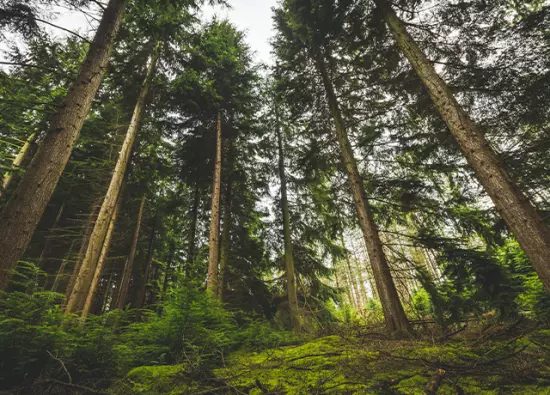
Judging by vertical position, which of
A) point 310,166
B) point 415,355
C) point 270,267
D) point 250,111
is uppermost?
point 250,111

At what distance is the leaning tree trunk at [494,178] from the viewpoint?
3.60 meters

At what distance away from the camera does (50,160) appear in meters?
3.63

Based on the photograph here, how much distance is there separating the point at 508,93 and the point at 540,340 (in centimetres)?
518

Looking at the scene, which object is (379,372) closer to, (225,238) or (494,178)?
(494,178)

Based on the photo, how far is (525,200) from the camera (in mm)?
3875

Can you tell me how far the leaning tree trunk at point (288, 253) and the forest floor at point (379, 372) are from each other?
22.6 ft

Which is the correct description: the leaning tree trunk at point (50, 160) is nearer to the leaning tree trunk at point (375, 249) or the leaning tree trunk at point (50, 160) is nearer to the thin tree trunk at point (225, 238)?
the leaning tree trunk at point (375, 249)

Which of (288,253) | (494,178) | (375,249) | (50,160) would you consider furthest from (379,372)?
(288,253)

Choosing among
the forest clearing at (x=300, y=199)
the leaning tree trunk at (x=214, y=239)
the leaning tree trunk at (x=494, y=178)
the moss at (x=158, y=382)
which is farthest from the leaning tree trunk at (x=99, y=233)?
the leaning tree trunk at (x=494, y=178)

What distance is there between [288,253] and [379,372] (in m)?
9.05

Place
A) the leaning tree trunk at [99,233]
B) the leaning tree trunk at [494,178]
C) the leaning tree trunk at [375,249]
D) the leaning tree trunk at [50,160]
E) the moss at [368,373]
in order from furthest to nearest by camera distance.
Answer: the leaning tree trunk at [99,233], the leaning tree trunk at [375,249], the leaning tree trunk at [494,178], the leaning tree trunk at [50,160], the moss at [368,373]

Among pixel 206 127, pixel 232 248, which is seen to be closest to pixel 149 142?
pixel 206 127

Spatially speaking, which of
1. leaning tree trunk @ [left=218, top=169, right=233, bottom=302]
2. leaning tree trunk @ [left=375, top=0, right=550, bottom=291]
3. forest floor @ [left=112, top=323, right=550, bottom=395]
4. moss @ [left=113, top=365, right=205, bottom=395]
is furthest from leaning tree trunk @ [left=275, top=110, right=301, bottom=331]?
leaning tree trunk @ [left=375, top=0, right=550, bottom=291]

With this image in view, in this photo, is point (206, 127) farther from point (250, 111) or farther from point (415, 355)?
point (415, 355)
